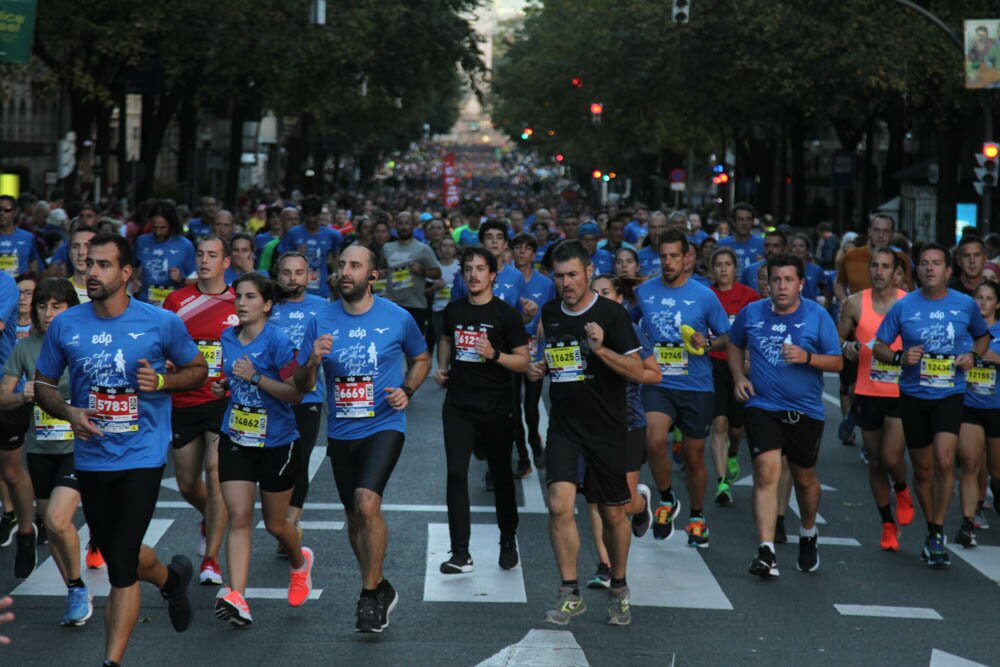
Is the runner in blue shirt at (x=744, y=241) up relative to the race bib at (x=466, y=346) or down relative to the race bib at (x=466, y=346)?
up

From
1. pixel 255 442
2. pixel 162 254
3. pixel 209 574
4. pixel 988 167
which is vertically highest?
pixel 988 167

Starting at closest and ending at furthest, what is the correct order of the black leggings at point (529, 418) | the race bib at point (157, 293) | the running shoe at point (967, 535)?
the running shoe at point (967, 535) → the black leggings at point (529, 418) → the race bib at point (157, 293)

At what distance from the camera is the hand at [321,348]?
27.4 ft

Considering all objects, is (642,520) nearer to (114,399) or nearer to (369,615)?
(369,615)

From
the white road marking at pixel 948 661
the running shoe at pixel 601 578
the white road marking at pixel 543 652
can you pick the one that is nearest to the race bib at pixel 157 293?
the running shoe at pixel 601 578

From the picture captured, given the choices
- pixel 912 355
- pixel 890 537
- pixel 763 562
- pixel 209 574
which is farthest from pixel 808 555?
pixel 209 574

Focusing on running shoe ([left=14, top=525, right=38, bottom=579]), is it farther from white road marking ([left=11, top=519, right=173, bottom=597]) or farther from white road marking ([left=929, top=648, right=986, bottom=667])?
white road marking ([left=929, top=648, right=986, bottom=667])

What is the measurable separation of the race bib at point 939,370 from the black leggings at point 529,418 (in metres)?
3.40

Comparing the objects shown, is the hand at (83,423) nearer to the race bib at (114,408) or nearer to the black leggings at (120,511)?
the race bib at (114,408)

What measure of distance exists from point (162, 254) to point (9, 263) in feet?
5.66

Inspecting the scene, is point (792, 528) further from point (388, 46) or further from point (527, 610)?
point (388, 46)

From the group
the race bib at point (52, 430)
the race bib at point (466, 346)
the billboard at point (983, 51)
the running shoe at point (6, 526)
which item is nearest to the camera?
the race bib at point (52, 430)

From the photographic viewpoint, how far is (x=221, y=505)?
373 inches

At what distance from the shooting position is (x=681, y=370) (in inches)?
438
